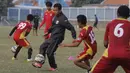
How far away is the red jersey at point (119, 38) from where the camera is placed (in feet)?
26.7

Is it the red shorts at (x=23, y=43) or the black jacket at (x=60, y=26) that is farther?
the red shorts at (x=23, y=43)

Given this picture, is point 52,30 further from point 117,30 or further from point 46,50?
point 117,30

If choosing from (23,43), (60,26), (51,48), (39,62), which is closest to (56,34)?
(60,26)

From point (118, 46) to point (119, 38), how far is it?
15cm

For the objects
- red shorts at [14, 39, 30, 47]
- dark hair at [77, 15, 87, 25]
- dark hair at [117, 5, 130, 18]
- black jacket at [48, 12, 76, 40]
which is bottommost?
red shorts at [14, 39, 30, 47]

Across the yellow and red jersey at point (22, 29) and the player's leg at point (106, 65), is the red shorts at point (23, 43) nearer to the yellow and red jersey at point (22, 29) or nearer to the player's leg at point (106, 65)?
the yellow and red jersey at point (22, 29)

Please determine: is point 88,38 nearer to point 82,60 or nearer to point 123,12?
point 82,60

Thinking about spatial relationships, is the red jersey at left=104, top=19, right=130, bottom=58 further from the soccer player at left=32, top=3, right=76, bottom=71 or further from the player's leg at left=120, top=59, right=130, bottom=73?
the soccer player at left=32, top=3, right=76, bottom=71

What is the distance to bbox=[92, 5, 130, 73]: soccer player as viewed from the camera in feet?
26.6

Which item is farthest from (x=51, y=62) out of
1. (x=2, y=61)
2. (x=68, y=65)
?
(x=2, y=61)

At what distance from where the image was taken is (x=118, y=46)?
8156 mm

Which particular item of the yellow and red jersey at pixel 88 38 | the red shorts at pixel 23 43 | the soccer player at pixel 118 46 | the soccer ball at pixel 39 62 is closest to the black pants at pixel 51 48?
the soccer ball at pixel 39 62

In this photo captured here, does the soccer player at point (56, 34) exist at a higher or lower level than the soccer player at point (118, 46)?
lower

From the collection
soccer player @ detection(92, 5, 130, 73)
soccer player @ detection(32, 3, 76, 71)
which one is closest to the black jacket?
soccer player @ detection(32, 3, 76, 71)
